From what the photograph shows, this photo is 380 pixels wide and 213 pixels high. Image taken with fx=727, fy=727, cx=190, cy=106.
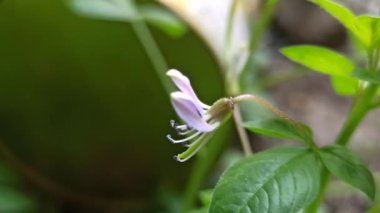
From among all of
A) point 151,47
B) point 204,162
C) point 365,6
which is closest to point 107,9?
point 151,47

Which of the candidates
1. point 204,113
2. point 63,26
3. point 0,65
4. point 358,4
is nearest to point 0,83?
point 0,65

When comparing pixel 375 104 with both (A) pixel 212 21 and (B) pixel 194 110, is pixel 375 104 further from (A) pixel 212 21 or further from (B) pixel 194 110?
(A) pixel 212 21

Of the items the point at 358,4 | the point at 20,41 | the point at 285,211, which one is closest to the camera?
the point at 285,211

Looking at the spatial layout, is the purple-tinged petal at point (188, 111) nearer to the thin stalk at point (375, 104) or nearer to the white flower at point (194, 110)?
the white flower at point (194, 110)

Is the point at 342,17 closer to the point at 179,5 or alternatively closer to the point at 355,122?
the point at 355,122

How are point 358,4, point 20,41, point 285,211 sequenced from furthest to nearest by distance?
point 358,4 → point 20,41 → point 285,211

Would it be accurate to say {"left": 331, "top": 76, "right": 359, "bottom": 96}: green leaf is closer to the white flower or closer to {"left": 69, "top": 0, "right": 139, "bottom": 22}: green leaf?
the white flower

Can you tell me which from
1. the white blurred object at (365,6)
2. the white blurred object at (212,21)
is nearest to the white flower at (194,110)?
the white blurred object at (212,21)
